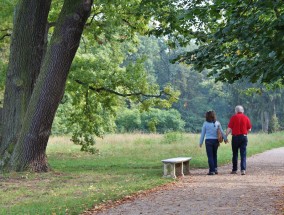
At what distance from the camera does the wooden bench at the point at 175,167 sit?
1224 centimetres

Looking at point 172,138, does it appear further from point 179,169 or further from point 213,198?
point 213,198

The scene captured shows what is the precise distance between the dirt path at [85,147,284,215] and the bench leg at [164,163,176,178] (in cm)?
33

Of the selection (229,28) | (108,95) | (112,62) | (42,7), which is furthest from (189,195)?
(112,62)

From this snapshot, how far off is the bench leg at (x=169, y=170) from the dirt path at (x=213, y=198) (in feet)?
1.10

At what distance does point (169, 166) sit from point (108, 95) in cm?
817

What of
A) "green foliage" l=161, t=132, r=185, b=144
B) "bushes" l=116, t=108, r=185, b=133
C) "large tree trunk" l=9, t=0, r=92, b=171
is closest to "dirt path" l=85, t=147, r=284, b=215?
"large tree trunk" l=9, t=0, r=92, b=171

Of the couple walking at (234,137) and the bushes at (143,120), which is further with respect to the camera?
the bushes at (143,120)

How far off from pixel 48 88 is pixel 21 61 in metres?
1.54

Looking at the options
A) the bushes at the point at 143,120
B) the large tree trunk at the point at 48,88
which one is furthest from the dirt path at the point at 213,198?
the bushes at the point at 143,120

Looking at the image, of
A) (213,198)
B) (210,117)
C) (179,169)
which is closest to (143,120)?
(210,117)

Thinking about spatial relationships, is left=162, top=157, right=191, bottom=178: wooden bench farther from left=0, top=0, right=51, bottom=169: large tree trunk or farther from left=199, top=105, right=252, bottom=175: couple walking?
left=0, top=0, right=51, bottom=169: large tree trunk

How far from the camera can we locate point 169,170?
1254cm

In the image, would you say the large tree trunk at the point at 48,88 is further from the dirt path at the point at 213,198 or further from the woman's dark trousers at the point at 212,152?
the woman's dark trousers at the point at 212,152

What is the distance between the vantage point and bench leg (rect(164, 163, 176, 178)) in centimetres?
1226
